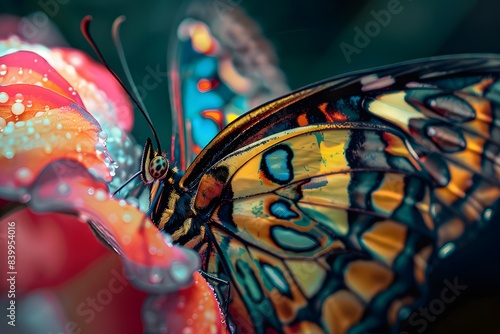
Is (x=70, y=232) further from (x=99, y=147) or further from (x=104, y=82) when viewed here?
(x=104, y=82)

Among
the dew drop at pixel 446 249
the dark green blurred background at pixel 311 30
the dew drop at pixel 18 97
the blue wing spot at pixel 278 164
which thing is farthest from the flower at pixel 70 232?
the dark green blurred background at pixel 311 30

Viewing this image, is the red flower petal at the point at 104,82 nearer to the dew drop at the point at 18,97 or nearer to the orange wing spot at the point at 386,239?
the dew drop at the point at 18,97

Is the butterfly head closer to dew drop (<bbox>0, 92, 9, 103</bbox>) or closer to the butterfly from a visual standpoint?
the butterfly

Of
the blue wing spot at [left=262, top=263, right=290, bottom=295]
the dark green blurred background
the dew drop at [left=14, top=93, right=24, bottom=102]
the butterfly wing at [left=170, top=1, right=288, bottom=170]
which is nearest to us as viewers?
the dew drop at [left=14, top=93, right=24, bottom=102]

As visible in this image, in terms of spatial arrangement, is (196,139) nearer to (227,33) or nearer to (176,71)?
(176,71)

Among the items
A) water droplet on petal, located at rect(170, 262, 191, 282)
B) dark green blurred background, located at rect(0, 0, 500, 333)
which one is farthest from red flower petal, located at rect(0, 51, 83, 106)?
dark green blurred background, located at rect(0, 0, 500, 333)

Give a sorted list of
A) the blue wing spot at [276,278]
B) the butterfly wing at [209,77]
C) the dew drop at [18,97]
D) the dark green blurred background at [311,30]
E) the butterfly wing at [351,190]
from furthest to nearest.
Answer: the dark green blurred background at [311,30] < the butterfly wing at [209,77] < the blue wing spot at [276,278] < the butterfly wing at [351,190] < the dew drop at [18,97]

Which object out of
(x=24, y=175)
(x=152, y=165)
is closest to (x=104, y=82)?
(x=152, y=165)
